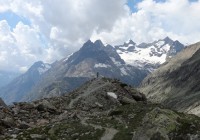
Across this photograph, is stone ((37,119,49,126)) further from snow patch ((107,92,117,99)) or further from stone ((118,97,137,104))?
stone ((118,97,137,104))

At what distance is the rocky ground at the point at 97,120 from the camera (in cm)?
2748

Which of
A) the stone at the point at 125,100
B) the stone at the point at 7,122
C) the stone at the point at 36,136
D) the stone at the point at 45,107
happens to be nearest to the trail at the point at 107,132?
the stone at the point at 36,136

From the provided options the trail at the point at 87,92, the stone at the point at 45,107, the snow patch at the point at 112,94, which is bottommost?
the stone at the point at 45,107

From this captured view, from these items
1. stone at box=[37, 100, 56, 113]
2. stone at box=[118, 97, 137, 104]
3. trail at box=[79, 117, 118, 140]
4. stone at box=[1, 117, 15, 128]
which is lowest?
trail at box=[79, 117, 118, 140]

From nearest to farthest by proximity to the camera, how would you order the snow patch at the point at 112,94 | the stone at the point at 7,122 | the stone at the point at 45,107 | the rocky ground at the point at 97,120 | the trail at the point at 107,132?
the rocky ground at the point at 97,120 < the trail at the point at 107,132 < the stone at the point at 7,122 < the stone at the point at 45,107 < the snow patch at the point at 112,94

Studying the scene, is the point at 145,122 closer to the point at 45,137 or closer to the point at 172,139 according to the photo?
the point at 172,139

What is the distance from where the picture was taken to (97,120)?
162 ft

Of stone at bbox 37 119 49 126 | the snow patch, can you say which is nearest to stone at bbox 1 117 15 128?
stone at bbox 37 119 49 126

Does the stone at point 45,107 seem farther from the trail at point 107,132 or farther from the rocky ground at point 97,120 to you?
the trail at point 107,132

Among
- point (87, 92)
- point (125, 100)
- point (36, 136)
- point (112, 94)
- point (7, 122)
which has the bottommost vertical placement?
point (36, 136)

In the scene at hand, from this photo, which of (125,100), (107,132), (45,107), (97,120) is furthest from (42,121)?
(125,100)

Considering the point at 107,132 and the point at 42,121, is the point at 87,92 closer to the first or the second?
the point at 42,121

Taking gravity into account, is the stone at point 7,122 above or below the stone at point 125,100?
below

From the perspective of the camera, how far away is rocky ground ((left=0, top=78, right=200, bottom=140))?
2748 cm
